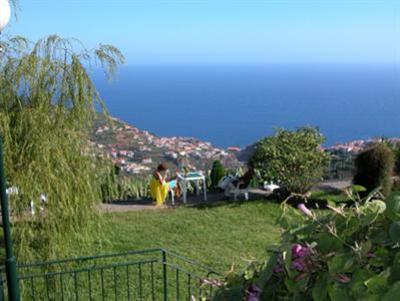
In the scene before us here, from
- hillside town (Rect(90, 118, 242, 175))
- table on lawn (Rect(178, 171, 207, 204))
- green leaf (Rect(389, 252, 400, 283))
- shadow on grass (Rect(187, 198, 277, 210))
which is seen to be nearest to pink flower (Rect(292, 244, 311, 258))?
green leaf (Rect(389, 252, 400, 283))

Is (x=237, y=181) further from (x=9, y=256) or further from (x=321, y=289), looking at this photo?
(x=321, y=289)

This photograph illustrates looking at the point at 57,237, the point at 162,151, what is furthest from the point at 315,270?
the point at 162,151

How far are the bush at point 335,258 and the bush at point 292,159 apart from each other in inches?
417

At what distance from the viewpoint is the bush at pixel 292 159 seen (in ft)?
39.5

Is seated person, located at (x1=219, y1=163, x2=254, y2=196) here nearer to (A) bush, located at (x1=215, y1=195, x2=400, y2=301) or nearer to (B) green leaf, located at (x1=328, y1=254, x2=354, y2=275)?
(A) bush, located at (x1=215, y1=195, x2=400, y2=301)

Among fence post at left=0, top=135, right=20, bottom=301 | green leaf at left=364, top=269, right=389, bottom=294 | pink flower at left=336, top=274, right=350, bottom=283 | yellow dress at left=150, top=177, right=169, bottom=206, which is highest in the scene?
green leaf at left=364, top=269, right=389, bottom=294

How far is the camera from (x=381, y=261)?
128 centimetres

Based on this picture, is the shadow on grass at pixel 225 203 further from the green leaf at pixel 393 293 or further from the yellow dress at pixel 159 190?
the green leaf at pixel 393 293

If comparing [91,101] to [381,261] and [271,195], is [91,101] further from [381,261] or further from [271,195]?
[271,195]

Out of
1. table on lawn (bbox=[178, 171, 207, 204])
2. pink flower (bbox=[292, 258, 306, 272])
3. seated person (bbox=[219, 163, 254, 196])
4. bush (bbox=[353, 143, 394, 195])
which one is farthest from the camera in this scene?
table on lawn (bbox=[178, 171, 207, 204])

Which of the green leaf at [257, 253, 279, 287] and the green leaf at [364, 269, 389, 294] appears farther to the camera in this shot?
the green leaf at [257, 253, 279, 287]

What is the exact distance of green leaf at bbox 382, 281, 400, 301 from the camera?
1.14m

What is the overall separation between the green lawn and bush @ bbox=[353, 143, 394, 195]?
185 cm

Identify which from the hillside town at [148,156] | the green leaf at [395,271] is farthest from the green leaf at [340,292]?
the hillside town at [148,156]
